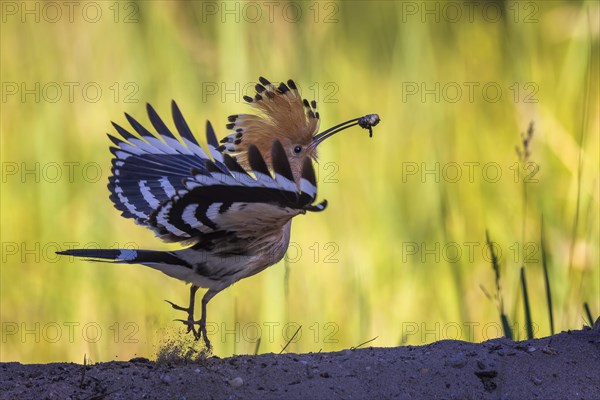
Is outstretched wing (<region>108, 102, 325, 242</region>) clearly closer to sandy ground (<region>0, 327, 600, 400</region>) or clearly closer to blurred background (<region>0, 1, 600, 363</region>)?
sandy ground (<region>0, 327, 600, 400</region>)

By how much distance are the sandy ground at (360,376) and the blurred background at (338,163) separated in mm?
1079

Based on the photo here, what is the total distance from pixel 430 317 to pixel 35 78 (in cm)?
209

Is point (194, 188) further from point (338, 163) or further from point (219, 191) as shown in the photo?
point (338, 163)

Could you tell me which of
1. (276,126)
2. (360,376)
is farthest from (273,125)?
(360,376)

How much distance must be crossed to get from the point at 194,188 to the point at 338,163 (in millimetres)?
2069

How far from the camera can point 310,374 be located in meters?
2.70

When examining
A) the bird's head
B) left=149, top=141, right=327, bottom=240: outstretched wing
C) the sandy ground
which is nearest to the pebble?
the sandy ground

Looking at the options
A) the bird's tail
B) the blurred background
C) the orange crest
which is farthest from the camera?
the blurred background

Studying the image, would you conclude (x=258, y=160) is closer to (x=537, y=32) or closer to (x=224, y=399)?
(x=224, y=399)

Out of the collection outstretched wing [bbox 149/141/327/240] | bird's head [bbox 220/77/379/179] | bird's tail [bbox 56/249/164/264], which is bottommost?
bird's tail [bbox 56/249/164/264]

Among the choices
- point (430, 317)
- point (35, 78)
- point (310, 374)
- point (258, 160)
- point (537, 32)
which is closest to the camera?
point (258, 160)

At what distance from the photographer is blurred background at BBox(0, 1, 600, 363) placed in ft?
13.8

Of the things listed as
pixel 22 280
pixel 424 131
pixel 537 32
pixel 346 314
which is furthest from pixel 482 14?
pixel 22 280

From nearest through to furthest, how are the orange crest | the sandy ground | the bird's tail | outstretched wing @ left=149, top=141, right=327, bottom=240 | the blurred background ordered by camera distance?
outstretched wing @ left=149, top=141, right=327, bottom=240 → the sandy ground → the bird's tail → the orange crest → the blurred background
